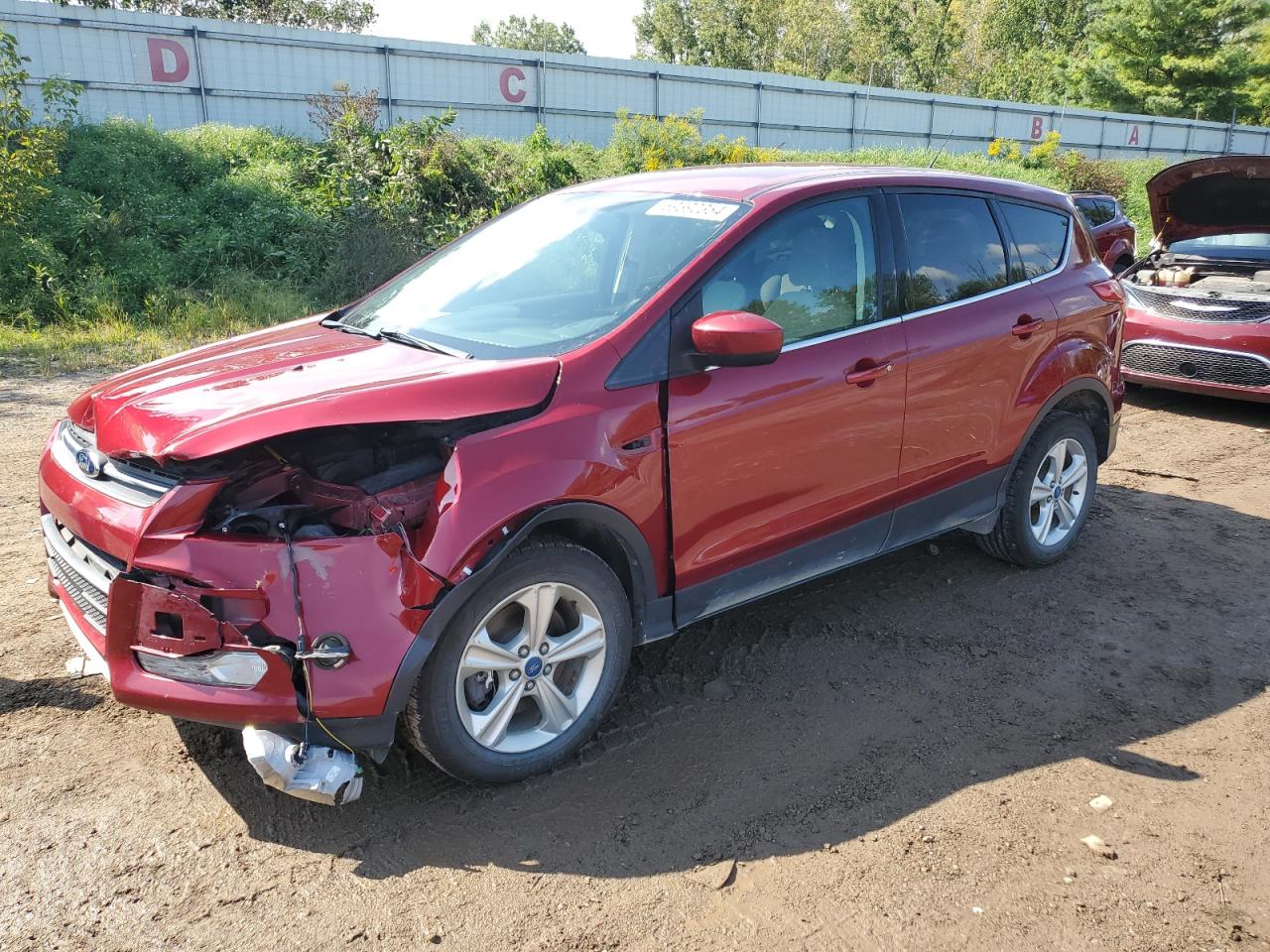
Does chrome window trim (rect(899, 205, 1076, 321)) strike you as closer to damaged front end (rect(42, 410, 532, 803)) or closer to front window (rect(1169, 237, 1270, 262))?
damaged front end (rect(42, 410, 532, 803))

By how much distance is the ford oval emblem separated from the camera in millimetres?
2969

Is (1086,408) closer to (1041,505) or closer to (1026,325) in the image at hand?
(1041,505)

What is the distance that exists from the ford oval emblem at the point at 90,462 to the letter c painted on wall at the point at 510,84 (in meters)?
19.8

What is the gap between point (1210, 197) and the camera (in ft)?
28.3

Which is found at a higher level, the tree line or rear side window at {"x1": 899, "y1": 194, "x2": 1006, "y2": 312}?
the tree line

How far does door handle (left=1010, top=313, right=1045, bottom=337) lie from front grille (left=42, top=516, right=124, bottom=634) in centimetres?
370

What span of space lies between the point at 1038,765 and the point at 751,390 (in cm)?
160

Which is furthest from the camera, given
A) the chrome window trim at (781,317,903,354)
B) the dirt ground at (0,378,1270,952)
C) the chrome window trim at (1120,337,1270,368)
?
the chrome window trim at (1120,337,1270,368)

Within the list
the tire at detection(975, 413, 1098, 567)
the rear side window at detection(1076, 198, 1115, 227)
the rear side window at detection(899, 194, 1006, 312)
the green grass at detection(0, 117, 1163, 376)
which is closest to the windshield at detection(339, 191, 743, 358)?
the rear side window at detection(899, 194, 1006, 312)

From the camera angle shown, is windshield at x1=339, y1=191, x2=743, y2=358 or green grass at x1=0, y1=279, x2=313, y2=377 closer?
windshield at x1=339, y1=191, x2=743, y2=358

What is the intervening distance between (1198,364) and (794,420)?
238 inches

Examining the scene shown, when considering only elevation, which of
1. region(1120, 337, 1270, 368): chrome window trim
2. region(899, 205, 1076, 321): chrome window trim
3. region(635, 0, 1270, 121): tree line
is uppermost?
region(635, 0, 1270, 121): tree line

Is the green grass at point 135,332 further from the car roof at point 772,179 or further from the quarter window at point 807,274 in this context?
the quarter window at point 807,274

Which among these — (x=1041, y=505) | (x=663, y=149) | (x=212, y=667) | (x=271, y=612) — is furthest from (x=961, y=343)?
(x=663, y=149)
